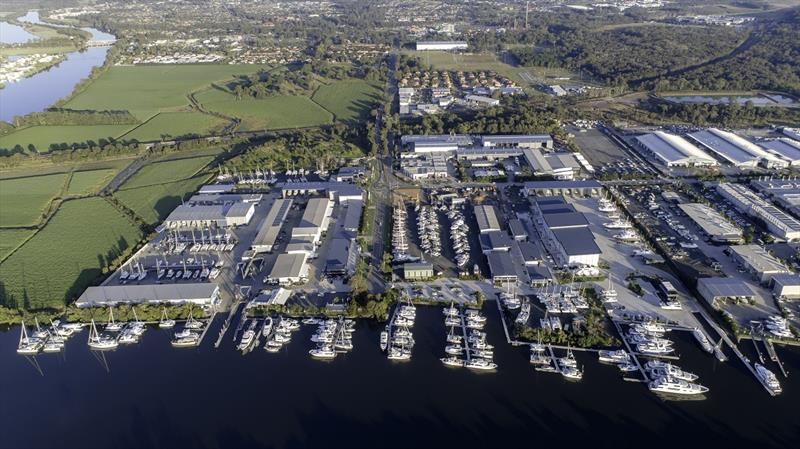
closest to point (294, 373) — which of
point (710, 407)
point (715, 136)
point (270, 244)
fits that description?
point (270, 244)

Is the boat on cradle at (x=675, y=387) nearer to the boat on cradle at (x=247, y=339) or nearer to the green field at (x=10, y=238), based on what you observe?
the boat on cradle at (x=247, y=339)

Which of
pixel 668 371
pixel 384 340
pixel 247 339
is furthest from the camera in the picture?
pixel 247 339

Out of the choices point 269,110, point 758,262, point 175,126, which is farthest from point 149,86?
point 758,262

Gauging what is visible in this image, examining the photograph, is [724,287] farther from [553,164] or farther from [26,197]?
[26,197]

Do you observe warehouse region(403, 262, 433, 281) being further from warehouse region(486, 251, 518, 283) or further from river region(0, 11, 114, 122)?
river region(0, 11, 114, 122)

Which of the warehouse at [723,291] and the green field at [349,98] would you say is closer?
the warehouse at [723,291]

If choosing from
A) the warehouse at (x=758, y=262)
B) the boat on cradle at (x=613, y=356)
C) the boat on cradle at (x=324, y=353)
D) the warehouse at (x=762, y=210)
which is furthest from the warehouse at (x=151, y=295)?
the warehouse at (x=762, y=210)

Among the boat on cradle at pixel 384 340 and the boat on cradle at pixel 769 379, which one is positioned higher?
the boat on cradle at pixel 384 340
